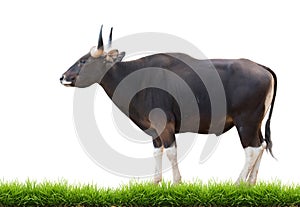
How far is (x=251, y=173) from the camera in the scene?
6254 millimetres

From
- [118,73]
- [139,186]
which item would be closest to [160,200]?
[139,186]

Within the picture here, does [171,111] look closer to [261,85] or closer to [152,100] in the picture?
[152,100]

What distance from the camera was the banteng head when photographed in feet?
20.5

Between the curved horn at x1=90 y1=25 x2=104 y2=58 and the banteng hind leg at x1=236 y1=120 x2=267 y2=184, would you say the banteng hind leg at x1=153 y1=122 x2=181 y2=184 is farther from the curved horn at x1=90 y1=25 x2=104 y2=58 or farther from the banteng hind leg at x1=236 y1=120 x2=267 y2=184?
the curved horn at x1=90 y1=25 x2=104 y2=58

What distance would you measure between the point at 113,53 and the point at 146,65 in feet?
0.91

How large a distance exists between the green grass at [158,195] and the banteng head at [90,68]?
2.68ft

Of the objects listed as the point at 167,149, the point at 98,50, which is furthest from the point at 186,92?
the point at 98,50

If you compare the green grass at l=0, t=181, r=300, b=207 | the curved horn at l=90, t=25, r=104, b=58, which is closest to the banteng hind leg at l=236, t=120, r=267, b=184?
the green grass at l=0, t=181, r=300, b=207

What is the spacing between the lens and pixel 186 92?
6188 mm

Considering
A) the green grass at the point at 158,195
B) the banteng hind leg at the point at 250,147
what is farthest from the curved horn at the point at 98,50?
the banteng hind leg at the point at 250,147

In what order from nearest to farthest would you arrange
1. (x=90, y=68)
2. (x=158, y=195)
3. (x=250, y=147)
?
(x=158, y=195) < (x=250, y=147) < (x=90, y=68)

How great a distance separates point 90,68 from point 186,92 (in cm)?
76

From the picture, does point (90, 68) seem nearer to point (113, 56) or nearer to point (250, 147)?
point (113, 56)

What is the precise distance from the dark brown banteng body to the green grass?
172 mm
